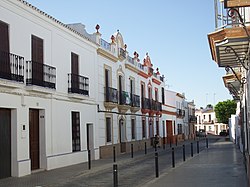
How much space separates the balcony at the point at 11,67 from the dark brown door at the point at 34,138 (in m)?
2.16

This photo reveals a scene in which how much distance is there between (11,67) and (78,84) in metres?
6.25

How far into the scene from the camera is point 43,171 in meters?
16.1

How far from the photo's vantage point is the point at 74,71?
20141mm

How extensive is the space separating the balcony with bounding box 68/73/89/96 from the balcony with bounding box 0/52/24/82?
4.49 metres

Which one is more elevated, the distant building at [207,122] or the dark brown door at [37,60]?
the dark brown door at [37,60]

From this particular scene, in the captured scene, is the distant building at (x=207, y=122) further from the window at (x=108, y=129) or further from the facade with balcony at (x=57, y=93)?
the window at (x=108, y=129)

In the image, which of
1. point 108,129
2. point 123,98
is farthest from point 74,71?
point 123,98

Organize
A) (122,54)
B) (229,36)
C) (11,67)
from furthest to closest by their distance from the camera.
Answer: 1. (122,54)
2. (11,67)
3. (229,36)

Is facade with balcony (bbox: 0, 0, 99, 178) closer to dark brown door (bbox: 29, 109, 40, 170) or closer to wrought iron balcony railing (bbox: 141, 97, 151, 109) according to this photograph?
dark brown door (bbox: 29, 109, 40, 170)

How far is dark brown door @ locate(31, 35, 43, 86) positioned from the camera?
15478mm

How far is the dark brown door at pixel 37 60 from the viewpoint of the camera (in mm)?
15478

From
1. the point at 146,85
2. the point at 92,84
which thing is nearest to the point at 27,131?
the point at 92,84

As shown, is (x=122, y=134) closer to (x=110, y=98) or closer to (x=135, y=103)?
(x=135, y=103)

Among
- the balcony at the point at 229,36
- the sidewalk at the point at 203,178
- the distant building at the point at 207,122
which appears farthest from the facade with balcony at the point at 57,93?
the distant building at the point at 207,122
